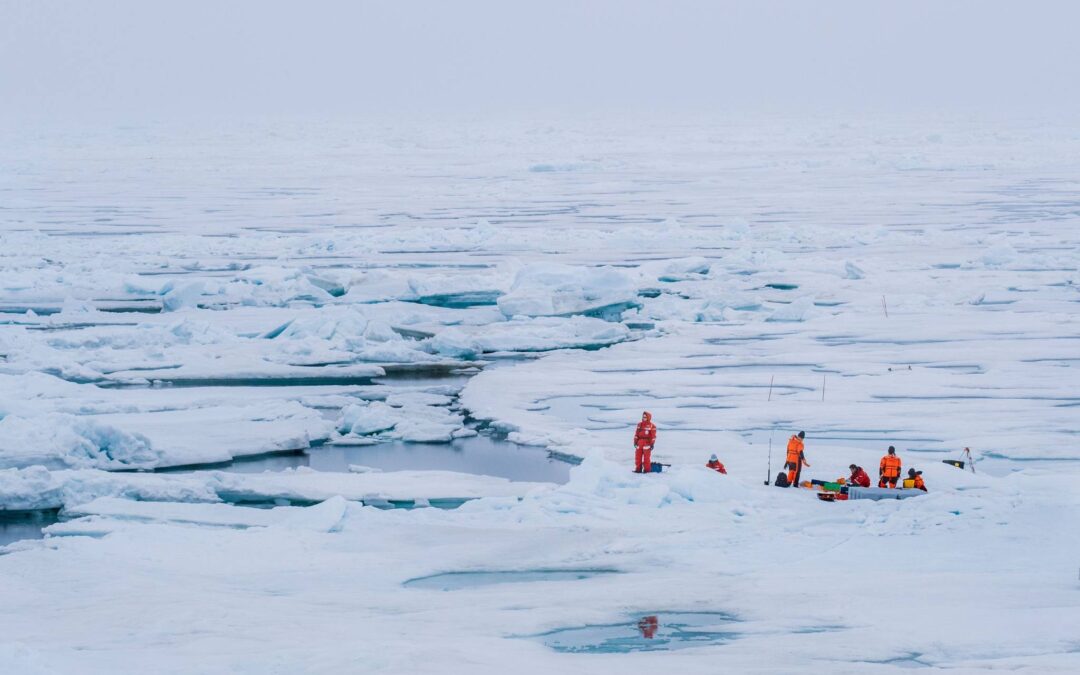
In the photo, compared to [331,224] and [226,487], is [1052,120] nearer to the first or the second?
[331,224]

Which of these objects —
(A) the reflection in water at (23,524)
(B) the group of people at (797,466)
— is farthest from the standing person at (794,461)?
(A) the reflection in water at (23,524)

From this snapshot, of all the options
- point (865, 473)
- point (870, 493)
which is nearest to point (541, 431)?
point (865, 473)

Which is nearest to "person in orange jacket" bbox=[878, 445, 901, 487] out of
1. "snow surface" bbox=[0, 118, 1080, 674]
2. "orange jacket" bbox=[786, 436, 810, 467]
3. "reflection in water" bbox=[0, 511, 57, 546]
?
"snow surface" bbox=[0, 118, 1080, 674]

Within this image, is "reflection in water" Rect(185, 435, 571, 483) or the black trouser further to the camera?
"reflection in water" Rect(185, 435, 571, 483)

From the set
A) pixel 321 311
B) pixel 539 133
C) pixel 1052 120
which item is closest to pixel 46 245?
pixel 321 311

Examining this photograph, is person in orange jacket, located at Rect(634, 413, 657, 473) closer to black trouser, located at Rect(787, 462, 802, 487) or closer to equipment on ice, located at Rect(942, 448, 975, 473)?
black trouser, located at Rect(787, 462, 802, 487)
